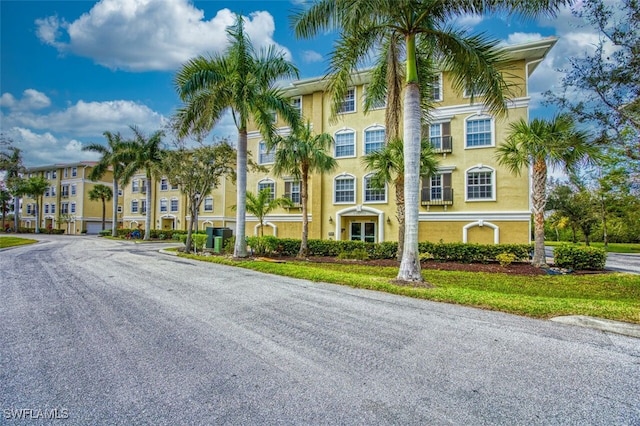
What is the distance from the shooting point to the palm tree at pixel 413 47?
28.2ft

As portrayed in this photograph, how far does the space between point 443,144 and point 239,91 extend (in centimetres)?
1272

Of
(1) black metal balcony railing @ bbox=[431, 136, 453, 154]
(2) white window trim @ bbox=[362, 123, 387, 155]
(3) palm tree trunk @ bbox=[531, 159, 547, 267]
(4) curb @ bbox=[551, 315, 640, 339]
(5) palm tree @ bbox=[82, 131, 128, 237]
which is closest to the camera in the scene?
(4) curb @ bbox=[551, 315, 640, 339]

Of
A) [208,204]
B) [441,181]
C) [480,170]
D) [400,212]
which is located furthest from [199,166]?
[208,204]

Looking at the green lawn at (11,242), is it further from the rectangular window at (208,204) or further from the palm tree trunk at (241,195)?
the palm tree trunk at (241,195)

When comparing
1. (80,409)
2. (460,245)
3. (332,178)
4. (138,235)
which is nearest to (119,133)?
(138,235)

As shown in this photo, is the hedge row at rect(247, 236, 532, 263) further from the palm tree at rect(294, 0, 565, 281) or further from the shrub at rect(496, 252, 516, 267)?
the palm tree at rect(294, 0, 565, 281)

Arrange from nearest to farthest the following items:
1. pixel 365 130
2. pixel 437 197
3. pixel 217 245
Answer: pixel 217 245
pixel 437 197
pixel 365 130

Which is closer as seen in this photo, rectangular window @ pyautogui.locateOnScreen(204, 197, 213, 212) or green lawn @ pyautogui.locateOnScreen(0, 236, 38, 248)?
green lawn @ pyautogui.locateOnScreen(0, 236, 38, 248)

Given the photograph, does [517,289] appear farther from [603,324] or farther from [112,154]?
[112,154]

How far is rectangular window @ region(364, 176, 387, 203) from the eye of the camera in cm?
2131

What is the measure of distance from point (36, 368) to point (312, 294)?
16.6 ft

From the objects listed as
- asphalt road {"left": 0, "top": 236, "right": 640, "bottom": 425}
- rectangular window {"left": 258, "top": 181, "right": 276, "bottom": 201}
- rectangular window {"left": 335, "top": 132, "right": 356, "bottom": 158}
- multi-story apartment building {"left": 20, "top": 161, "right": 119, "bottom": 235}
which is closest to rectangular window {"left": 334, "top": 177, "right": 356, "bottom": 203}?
rectangular window {"left": 335, "top": 132, "right": 356, "bottom": 158}

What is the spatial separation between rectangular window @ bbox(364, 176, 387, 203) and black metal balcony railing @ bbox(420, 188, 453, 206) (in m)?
2.49

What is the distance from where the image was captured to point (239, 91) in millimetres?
14117
